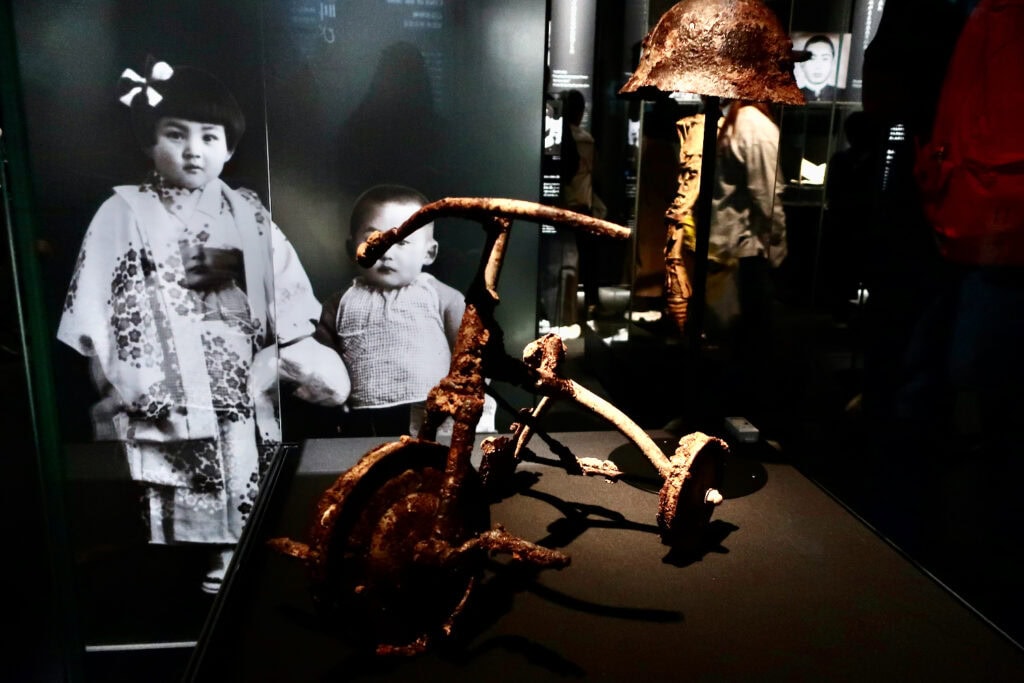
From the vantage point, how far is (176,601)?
8.82 feet

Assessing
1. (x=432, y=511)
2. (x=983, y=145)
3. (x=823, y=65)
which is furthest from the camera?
(x=823, y=65)

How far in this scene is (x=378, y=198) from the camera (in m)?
2.44

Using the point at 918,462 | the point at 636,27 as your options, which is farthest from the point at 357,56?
the point at 918,462

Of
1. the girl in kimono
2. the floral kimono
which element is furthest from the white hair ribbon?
the floral kimono

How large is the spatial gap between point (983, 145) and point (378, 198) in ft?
6.19

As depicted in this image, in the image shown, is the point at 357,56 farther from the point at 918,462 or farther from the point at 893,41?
the point at 918,462

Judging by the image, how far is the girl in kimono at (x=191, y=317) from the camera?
2.34 meters

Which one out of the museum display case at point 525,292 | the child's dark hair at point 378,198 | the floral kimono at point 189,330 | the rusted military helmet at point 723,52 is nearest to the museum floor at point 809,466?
the museum display case at point 525,292

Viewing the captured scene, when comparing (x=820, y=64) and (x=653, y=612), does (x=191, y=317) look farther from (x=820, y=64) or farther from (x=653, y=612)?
(x=820, y=64)

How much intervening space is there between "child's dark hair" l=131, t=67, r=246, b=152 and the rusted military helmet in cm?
131

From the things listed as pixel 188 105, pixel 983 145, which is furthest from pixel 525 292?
pixel 983 145

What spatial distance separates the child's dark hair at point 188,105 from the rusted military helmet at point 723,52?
4.29 feet

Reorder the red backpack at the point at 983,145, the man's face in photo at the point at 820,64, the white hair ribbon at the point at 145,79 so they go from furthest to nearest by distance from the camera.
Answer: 1. the man's face in photo at the point at 820,64
2. the white hair ribbon at the point at 145,79
3. the red backpack at the point at 983,145

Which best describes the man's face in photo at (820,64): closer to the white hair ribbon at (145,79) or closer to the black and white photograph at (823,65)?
the black and white photograph at (823,65)
